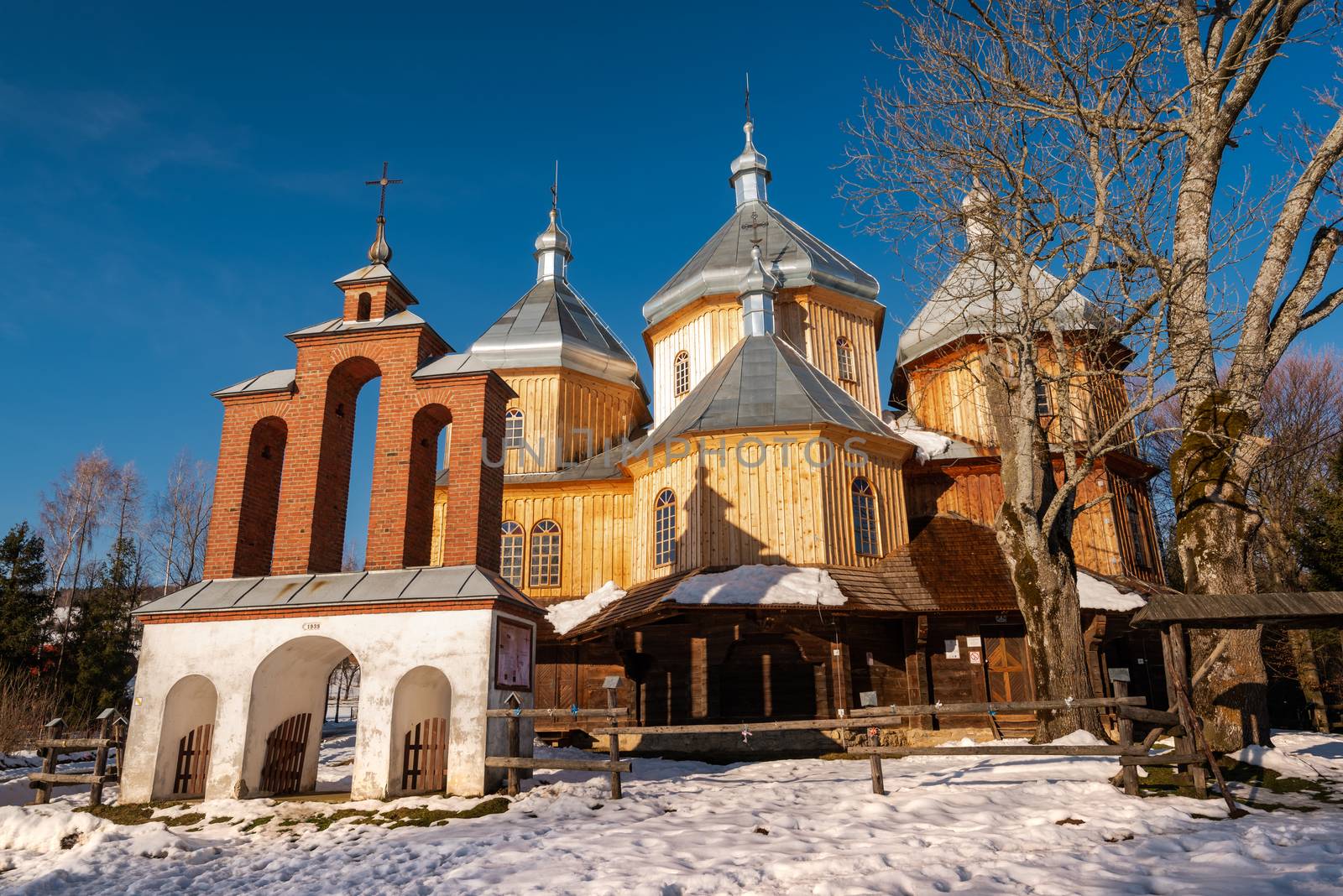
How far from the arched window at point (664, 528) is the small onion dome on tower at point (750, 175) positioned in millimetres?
11543

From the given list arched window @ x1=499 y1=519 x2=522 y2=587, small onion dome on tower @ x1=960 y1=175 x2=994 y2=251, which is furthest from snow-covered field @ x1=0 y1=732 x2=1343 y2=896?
arched window @ x1=499 y1=519 x2=522 y2=587

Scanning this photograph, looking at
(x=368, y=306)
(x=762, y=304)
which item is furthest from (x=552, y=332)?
(x=368, y=306)

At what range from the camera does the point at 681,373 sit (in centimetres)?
2297

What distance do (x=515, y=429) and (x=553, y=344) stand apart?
246cm

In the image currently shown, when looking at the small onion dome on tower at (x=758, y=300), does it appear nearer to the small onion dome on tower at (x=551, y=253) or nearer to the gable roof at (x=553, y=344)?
the gable roof at (x=553, y=344)

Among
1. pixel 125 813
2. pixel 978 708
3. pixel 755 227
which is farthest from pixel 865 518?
pixel 125 813

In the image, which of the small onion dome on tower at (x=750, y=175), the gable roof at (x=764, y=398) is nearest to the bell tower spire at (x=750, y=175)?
the small onion dome on tower at (x=750, y=175)

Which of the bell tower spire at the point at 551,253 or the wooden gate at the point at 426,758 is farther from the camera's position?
the bell tower spire at the point at 551,253

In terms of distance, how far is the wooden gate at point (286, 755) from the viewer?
34.0ft

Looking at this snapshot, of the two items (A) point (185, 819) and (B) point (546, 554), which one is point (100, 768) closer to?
(A) point (185, 819)

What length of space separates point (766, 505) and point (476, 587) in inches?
313

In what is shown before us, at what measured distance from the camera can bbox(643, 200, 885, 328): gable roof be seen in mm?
22156

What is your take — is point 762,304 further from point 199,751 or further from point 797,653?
point 199,751

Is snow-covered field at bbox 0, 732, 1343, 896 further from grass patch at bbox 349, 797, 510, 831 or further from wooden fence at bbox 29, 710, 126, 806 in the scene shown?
wooden fence at bbox 29, 710, 126, 806
